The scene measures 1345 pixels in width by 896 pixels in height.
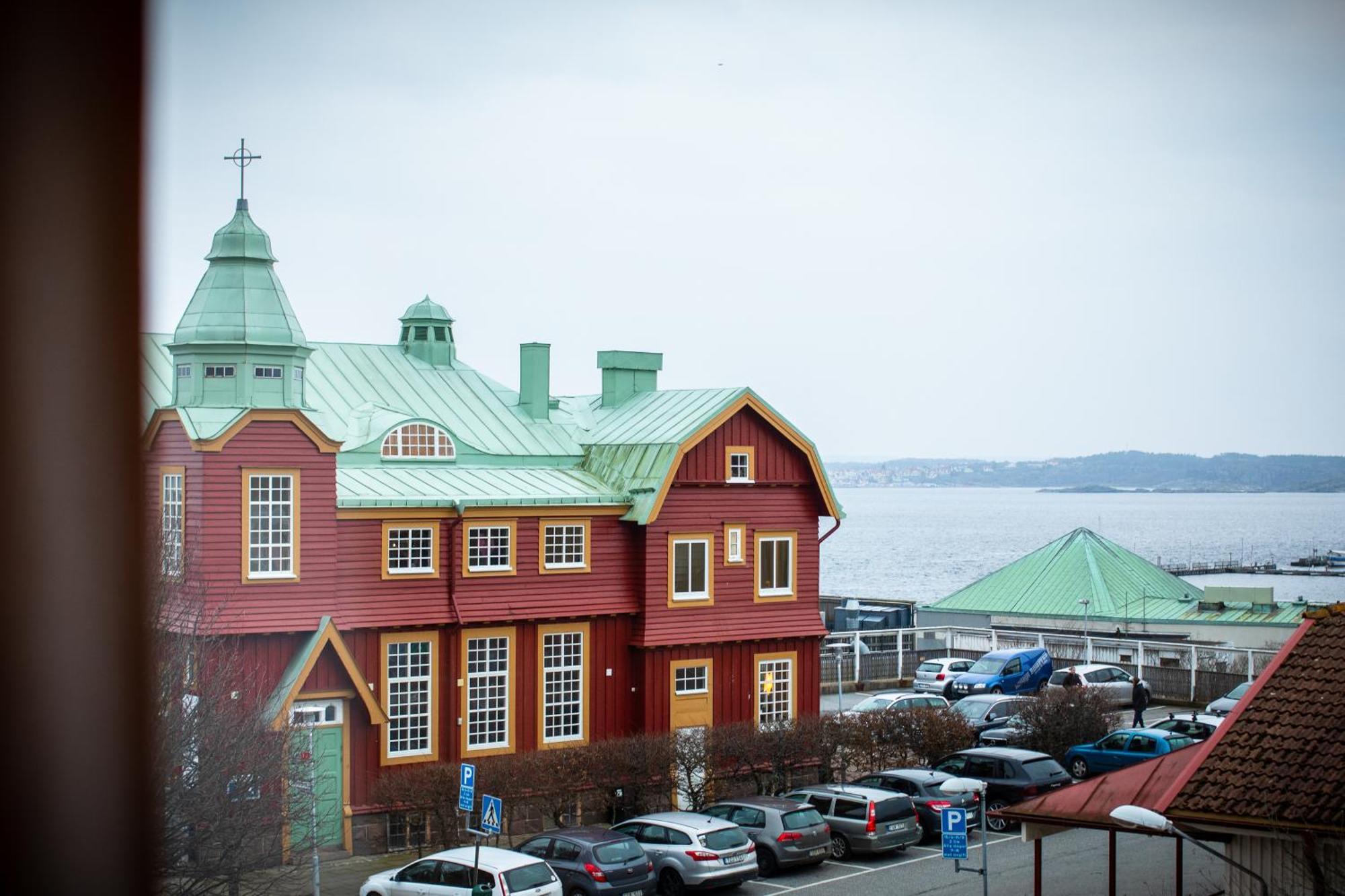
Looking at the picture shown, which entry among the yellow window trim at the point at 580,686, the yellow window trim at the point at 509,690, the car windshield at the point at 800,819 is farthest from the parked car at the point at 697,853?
the yellow window trim at the point at 580,686

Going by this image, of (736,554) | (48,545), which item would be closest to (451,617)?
(736,554)

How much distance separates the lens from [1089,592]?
212 ft

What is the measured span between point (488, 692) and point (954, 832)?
13109 mm

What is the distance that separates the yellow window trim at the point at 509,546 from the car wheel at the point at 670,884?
8.78 metres

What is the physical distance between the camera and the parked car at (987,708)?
41.7 meters

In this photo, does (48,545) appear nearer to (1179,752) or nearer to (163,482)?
(163,482)

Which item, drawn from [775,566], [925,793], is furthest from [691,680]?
[925,793]

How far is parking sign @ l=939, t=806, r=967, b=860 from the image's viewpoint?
2392cm

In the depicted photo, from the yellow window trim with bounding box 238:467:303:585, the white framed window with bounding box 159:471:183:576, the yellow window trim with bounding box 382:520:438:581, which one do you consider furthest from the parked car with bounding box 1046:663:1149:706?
the white framed window with bounding box 159:471:183:576

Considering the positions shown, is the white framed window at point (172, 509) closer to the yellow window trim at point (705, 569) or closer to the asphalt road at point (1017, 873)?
the yellow window trim at point (705, 569)

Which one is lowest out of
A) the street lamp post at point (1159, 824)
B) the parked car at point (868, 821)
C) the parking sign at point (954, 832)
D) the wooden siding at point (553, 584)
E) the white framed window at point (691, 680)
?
the parked car at point (868, 821)

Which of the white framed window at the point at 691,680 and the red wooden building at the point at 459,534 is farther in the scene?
the white framed window at the point at 691,680

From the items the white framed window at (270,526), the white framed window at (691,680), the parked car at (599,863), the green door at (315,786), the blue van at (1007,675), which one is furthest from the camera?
the blue van at (1007,675)

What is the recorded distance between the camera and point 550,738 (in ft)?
116
